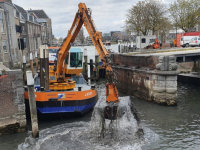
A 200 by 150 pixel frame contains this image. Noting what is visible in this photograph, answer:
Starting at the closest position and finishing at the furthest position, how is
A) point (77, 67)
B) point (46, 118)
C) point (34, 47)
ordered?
1. point (46, 118)
2. point (77, 67)
3. point (34, 47)

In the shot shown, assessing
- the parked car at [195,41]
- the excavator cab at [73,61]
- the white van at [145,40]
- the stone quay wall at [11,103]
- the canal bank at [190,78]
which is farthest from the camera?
the white van at [145,40]

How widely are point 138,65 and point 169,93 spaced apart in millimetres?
4047

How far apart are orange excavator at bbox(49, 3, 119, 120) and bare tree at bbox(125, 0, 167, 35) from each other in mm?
29149

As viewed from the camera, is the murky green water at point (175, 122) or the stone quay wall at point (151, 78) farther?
the stone quay wall at point (151, 78)

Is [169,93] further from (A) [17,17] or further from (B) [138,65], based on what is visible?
(A) [17,17]

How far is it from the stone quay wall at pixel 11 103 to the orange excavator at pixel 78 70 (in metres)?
2.79

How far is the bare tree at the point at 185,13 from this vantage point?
139ft

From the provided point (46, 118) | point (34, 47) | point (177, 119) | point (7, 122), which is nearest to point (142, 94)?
point (177, 119)

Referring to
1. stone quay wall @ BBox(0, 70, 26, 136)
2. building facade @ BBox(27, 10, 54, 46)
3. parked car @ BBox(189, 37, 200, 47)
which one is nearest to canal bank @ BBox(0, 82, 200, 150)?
stone quay wall @ BBox(0, 70, 26, 136)

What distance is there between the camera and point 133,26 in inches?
1665

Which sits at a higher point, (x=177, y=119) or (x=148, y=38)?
(x=148, y=38)

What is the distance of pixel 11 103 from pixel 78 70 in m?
4.51

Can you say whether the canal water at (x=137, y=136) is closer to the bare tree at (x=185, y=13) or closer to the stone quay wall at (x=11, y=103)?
the stone quay wall at (x=11, y=103)

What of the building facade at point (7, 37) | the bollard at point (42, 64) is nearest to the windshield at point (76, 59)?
the bollard at point (42, 64)
